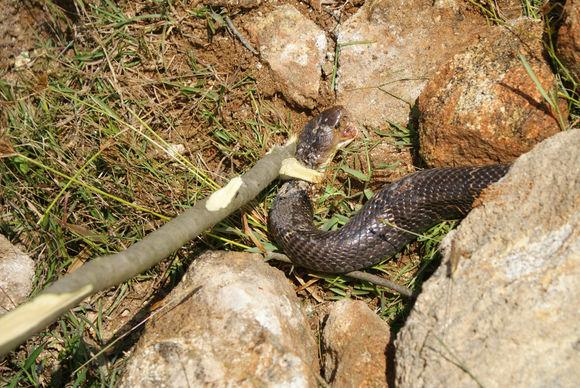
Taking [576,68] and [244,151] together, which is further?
[244,151]

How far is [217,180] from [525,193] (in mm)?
2457

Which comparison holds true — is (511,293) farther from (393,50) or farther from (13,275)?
(13,275)

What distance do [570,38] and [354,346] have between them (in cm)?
248

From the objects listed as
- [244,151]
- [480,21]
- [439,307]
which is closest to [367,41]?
[480,21]

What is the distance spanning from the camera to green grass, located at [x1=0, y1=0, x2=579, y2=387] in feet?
15.5

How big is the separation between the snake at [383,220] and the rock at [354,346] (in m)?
0.47

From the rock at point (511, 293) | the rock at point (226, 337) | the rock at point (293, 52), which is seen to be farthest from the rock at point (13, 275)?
the rock at point (511, 293)

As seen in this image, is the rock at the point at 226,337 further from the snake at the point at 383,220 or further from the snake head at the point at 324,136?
the snake head at the point at 324,136

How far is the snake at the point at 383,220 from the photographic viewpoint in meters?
4.34

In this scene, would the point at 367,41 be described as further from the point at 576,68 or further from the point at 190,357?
the point at 190,357

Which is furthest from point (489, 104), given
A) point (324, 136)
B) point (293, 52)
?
point (293, 52)

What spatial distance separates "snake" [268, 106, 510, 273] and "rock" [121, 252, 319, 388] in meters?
0.45

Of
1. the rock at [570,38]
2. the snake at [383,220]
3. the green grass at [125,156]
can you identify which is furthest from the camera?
the green grass at [125,156]

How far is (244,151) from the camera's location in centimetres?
509
